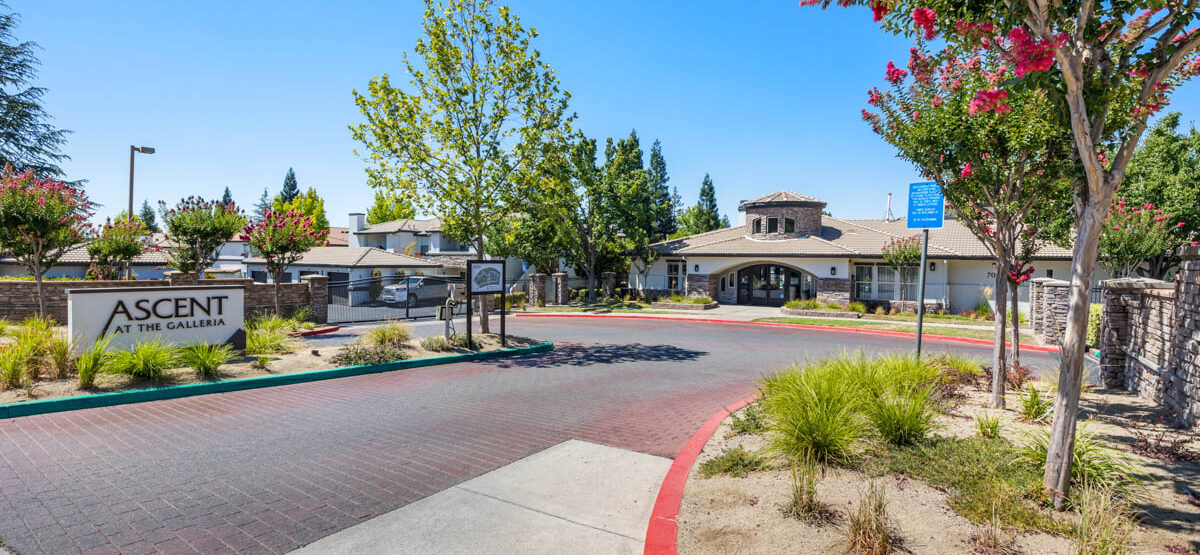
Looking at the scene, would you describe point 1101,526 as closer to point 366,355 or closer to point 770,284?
A: point 366,355

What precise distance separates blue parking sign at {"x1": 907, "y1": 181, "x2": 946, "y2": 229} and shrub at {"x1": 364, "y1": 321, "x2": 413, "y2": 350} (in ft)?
34.0

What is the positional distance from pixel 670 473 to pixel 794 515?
1377mm

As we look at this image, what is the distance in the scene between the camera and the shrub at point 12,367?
314 inches

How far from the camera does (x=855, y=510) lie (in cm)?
427

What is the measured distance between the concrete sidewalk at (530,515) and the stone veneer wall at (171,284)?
1359cm

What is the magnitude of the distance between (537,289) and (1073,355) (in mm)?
26385

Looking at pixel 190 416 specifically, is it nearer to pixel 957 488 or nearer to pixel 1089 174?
pixel 957 488

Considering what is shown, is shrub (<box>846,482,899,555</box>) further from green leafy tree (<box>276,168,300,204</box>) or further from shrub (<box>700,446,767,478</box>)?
green leafy tree (<box>276,168,300,204</box>)

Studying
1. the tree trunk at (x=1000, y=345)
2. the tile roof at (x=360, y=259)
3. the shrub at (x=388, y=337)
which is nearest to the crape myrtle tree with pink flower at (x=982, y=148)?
the tree trunk at (x=1000, y=345)

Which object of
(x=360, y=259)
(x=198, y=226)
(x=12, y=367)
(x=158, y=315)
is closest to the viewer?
(x=12, y=367)

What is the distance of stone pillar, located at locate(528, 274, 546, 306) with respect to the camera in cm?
2973

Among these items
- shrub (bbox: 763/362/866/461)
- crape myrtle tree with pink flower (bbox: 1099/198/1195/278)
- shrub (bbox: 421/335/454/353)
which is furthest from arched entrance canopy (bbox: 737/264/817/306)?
shrub (bbox: 763/362/866/461)

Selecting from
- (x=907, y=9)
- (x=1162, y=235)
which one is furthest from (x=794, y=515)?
(x=1162, y=235)

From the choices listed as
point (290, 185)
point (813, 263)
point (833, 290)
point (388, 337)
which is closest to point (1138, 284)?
point (388, 337)
